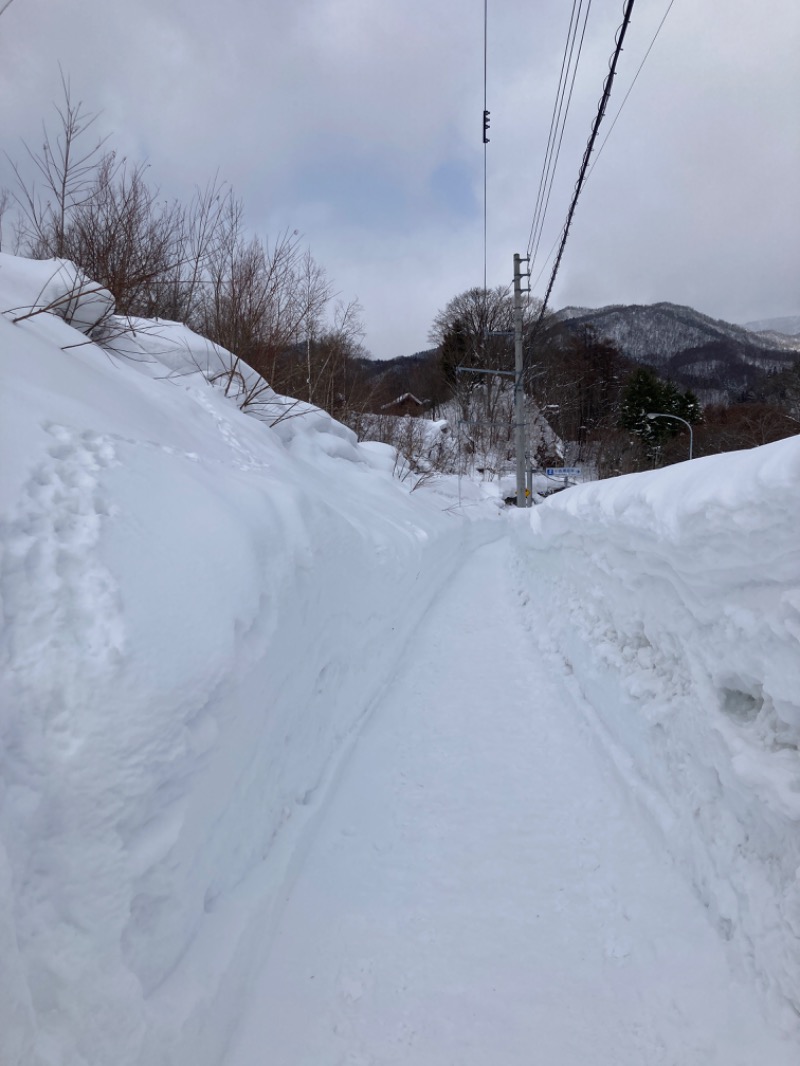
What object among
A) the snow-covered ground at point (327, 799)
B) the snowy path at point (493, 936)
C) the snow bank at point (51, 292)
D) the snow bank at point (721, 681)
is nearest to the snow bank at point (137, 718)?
the snow-covered ground at point (327, 799)

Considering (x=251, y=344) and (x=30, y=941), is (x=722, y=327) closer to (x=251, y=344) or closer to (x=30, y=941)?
(x=251, y=344)

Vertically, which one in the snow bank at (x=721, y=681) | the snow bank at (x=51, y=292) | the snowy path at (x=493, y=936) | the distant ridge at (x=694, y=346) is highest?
the distant ridge at (x=694, y=346)

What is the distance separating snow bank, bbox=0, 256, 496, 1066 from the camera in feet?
5.37

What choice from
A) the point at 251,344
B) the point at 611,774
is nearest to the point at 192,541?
the point at 611,774

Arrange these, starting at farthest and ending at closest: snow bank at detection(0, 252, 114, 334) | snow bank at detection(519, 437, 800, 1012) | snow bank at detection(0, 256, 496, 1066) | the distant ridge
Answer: the distant ridge
snow bank at detection(0, 252, 114, 334)
snow bank at detection(519, 437, 800, 1012)
snow bank at detection(0, 256, 496, 1066)

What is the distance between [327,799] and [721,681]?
236cm

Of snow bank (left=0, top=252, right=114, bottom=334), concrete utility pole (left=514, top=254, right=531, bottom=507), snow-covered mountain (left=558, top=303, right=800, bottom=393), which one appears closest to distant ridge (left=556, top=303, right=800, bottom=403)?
snow-covered mountain (left=558, top=303, right=800, bottom=393)

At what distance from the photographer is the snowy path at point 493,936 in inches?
79.4

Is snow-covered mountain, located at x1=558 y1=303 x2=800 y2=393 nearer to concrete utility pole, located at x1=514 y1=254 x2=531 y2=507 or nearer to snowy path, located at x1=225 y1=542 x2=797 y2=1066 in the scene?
concrete utility pole, located at x1=514 y1=254 x2=531 y2=507

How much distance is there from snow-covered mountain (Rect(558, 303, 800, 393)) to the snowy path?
54707mm

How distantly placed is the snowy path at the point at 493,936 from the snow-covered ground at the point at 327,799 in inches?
0.5

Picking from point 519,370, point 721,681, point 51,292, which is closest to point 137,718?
point 721,681

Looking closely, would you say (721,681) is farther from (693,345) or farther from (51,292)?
(693,345)

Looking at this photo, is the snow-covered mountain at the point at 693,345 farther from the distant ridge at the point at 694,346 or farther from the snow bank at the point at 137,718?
the snow bank at the point at 137,718
